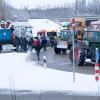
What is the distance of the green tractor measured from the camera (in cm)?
2870

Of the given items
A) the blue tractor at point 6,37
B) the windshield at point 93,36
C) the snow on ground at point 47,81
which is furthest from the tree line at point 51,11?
the snow on ground at point 47,81

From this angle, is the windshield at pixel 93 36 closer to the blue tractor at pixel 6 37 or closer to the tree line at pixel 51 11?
the blue tractor at pixel 6 37

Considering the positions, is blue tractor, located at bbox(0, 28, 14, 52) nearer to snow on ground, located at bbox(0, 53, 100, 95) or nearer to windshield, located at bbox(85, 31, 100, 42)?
windshield, located at bbox(85, 31, 100, 42)

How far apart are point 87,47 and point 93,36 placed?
90 centimetres

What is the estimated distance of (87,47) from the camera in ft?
95.8

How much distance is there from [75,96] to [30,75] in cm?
578

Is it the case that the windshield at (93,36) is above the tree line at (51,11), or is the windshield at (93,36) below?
below

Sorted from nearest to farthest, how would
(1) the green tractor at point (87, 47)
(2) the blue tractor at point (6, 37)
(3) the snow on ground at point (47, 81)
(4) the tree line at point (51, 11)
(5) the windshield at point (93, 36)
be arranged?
(3) the snow on ground at point (47, 81) < (1) the green tractor at point (87, 47) < (5) the windshield at point (93, 36) < (2) the blue tractor at point (6, 37) < (4) the tree line at point (51, 11)

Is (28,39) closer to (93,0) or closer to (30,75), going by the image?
(30,75)

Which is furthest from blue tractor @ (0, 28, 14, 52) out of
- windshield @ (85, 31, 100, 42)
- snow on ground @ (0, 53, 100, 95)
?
snow on ground @ (0, 53, 100, 95)

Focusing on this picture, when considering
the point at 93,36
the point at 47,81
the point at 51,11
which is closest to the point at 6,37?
the point at 93,36

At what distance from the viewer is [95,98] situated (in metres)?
16.5

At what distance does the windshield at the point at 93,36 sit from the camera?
29438mm

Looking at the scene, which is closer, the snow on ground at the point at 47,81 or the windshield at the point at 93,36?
the snow on ground at the point at 47,81
